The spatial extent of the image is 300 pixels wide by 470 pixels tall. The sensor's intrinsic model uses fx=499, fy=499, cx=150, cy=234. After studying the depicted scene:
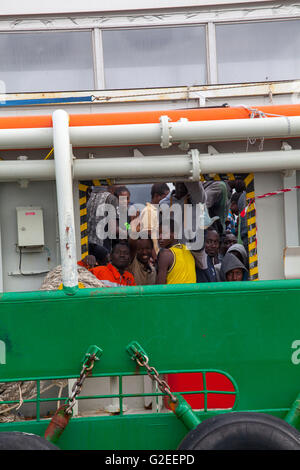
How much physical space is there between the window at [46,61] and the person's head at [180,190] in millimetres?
1773

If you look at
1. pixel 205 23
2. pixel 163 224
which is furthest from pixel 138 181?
pixel 205 23

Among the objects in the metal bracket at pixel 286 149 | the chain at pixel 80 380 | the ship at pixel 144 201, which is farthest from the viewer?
the metal bracket at pixel 286 149

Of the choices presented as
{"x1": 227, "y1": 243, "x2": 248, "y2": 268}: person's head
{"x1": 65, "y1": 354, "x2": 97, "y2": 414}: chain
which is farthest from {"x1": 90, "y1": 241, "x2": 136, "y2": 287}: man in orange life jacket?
{"x1": 65, "y1": 354, "x2": 97, "y2": 414}: chain

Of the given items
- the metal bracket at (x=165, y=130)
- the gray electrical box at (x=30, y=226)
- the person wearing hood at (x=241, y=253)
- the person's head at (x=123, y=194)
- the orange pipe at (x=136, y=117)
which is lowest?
the person wearing hood at (x=241, y=253)

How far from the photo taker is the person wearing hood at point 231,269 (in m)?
5.09

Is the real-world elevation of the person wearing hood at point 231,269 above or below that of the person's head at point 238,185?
below

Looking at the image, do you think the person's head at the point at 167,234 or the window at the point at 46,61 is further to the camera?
the window at the point at 46,61

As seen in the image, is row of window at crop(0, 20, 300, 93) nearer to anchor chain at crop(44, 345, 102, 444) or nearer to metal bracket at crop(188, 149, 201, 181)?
metal bracket at crop(188, 149, 201, 181)

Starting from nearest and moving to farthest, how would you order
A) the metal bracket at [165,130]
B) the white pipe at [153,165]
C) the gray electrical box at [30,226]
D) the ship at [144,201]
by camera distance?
the ship at [144,201]
the metal bracket at [165,130]
the white pipe at [153,165]
the gray electrical box at [30,226]

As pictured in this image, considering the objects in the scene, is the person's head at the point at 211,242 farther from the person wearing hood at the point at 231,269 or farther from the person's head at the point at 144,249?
the person's head at the point at 144,249

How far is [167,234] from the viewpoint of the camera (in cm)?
509

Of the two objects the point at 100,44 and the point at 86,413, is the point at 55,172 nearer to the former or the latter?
the point at 86,413

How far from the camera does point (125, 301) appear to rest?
3.77 meters

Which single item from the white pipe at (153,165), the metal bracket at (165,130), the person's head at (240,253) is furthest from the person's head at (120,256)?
the metal bracket at (165,130)
